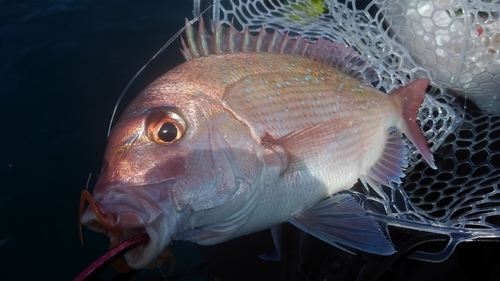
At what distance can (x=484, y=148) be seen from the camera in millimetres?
2322

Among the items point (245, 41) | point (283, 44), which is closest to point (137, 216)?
point (245, 41)

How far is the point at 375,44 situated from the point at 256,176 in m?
1.86

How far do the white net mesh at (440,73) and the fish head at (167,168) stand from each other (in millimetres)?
1013

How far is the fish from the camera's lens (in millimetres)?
1241

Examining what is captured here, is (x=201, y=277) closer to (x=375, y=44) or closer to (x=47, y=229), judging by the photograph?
(x=47, y=229)

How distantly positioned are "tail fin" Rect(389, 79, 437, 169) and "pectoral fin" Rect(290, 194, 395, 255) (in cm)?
65

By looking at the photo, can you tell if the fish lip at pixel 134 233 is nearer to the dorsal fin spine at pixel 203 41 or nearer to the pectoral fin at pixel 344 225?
the pectoral fin at pixel 344 225

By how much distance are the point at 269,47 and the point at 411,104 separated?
841 mm

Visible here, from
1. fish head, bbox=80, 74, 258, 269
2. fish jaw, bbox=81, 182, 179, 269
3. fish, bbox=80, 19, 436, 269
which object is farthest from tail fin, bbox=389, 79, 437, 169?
fish jaw, bbox=81, 182, 179, 269

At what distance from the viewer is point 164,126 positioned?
4.44ft

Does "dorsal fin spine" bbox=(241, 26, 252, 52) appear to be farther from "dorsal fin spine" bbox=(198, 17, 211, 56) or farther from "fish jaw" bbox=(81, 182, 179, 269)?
"fish jaw" bbox=(81, 182, 179, 269)

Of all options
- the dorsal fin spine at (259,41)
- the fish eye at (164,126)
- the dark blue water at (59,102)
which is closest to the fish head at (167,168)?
the fish eye at (164,126)

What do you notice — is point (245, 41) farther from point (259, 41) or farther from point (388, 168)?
point (388, 168)

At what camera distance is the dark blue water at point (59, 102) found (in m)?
2.88
